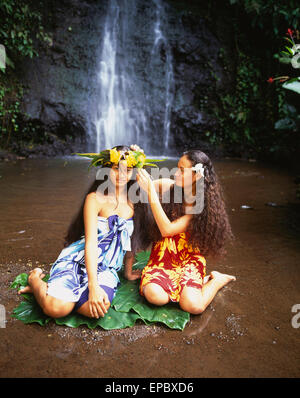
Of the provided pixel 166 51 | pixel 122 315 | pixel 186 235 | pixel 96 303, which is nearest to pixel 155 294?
pixel 122 315

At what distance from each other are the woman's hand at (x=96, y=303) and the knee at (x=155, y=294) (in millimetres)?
292

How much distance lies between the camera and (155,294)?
1890 millimetres

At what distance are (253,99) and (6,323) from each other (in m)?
9.33

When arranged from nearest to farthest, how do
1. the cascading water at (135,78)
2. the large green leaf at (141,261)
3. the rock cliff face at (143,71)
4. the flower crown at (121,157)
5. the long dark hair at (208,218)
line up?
the flower crown at (121,157) < the long dark hair at (208,218) < the large green leaf at (141,261) < the rock cliff face at (143,71) < the cascading water at (135,78)

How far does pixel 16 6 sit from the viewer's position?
747 cm

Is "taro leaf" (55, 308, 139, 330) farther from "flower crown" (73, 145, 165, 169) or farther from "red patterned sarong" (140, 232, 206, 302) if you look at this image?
"flower crown" (73, 145, 165, 169)

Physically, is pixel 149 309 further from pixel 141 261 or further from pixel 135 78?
pixel 135 78

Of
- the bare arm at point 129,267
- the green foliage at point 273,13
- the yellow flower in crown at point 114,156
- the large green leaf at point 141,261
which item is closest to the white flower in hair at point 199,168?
the yellow flower in crown at point 114,156

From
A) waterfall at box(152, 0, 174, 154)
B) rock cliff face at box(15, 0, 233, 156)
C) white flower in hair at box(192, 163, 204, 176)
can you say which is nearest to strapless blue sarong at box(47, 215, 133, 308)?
white flower in hair at box(192, 163, 204, 176)

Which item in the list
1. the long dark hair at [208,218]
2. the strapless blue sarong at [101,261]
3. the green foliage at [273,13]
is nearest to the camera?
the strapless blue sarong at [101,261]

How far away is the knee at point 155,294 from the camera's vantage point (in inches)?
74.5

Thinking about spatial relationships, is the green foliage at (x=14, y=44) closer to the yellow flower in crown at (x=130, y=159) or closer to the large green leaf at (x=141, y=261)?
the large green leaf at (x=141, y=261)

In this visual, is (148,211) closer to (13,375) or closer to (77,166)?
(13,375)

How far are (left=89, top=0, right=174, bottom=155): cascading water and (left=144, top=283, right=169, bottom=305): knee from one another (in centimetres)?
749
